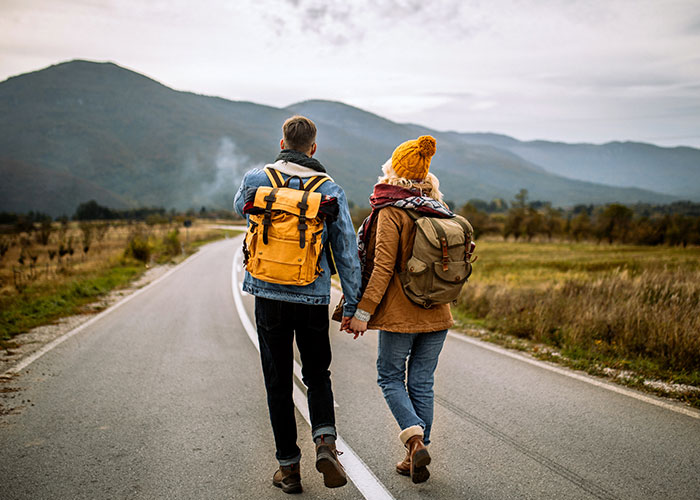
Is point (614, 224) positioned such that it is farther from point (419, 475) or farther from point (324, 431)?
point (324, 431)

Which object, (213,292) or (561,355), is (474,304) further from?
(213,292)

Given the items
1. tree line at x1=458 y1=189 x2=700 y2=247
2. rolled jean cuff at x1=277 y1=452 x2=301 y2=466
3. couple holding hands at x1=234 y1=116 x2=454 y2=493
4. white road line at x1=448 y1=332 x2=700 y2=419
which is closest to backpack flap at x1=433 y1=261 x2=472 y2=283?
couple holding hands at x1=234 y1=116 x2=454 y2=493

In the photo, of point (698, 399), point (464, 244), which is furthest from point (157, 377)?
point (698, 399)

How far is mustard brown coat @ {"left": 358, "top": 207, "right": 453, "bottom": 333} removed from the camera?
272 cm

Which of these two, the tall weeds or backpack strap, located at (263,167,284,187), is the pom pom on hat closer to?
backpack strap, located at (263,167,284,187)

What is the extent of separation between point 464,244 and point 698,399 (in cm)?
329

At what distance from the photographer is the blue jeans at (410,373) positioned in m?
2.84

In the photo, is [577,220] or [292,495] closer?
[292,495]

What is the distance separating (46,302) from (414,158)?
384 inches

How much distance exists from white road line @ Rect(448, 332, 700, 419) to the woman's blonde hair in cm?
315

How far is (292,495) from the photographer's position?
8.95ft

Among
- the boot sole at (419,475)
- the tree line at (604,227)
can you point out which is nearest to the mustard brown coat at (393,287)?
the boot sole at (419,475)

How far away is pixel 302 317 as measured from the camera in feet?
8.77

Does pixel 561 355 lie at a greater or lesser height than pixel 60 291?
greater
